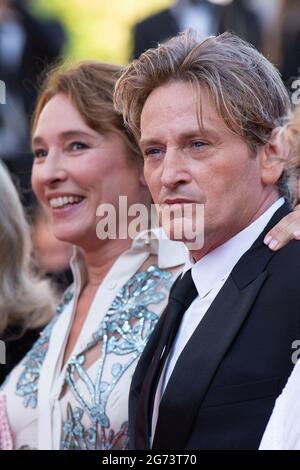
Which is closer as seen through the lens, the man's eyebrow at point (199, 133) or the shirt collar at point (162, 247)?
the man's eyebrow at point (199, 133)

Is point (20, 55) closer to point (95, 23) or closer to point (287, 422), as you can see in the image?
point (95, 23)

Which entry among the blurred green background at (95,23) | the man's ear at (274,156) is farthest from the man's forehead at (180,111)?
the blurred green background at (95,23)

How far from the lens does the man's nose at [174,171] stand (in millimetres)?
2016

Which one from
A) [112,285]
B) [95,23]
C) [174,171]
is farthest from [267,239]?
[95,23]

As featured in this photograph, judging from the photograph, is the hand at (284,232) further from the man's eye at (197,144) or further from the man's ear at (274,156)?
the man's eye at (197,144)

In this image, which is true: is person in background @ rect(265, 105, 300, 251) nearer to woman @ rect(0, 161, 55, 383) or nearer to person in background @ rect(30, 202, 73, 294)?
woman @ rect(0, 161, 55, 383)

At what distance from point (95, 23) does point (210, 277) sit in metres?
3.49

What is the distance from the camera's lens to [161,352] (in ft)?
6.84

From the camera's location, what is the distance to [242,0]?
450cm

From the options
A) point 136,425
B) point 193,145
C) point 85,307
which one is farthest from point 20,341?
point 193,145

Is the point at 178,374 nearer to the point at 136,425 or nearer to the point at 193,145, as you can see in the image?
the point at 136,425

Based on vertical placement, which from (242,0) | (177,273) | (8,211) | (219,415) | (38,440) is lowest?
(38,440)

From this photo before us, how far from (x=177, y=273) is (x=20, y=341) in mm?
739

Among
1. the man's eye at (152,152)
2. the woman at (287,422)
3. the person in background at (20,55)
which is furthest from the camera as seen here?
the person in background at (20,55)
